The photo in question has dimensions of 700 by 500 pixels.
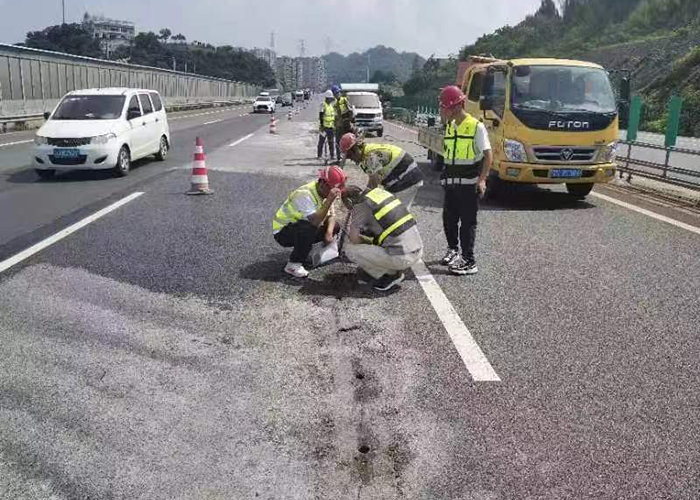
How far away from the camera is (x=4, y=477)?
9.75 ft

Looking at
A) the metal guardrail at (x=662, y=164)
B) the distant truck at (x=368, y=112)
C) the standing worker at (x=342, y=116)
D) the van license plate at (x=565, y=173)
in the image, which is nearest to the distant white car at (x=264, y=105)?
the distant truck at (x=368, y=112)

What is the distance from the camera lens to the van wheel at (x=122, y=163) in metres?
12.7

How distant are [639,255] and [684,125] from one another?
79.5ft

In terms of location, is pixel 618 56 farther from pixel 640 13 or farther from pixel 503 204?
pixel 503 204

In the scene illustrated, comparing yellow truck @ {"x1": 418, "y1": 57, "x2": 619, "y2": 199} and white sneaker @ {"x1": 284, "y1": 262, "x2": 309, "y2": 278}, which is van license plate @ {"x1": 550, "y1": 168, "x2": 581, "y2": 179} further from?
white sneaker @ {"x1": 284, "y1": 262, "x2": 309, "y2": 278}

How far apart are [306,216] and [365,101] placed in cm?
2439

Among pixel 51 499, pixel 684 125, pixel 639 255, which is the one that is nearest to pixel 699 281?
pixel 639 255

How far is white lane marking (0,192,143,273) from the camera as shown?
6.50 meters

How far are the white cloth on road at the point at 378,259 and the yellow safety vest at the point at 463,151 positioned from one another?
43.4 inches

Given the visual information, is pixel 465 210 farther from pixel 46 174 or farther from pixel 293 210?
pixel 46 174

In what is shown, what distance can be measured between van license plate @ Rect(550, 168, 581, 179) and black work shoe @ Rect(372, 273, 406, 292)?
5028mm

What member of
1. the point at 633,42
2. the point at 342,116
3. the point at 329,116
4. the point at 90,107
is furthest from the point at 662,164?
the point at 633,42

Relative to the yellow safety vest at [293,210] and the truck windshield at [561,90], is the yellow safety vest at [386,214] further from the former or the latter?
the truck windshield at [561,90]

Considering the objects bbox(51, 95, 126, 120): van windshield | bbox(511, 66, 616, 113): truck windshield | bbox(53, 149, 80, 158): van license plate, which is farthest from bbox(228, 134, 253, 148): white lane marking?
bbox(511, 66, 616, 113): truck windshield
